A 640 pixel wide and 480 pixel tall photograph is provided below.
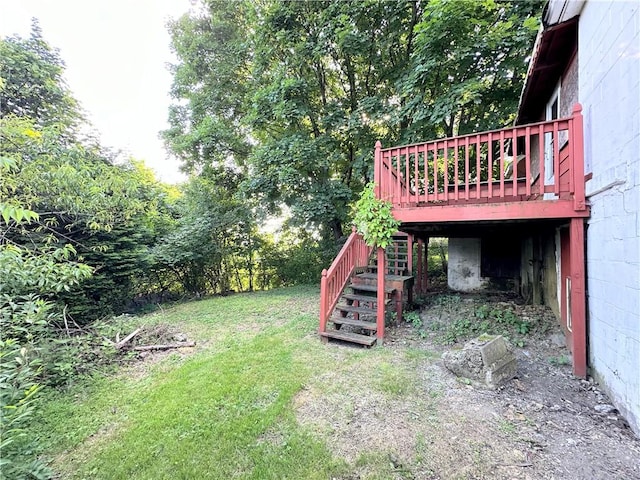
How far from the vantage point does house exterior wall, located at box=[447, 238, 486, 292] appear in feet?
27.3

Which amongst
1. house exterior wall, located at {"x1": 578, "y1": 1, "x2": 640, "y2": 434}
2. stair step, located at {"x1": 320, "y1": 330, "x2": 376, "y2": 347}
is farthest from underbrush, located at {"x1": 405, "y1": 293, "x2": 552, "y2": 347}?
house exterior wall, located at {"x1": 578, "y1": 1, "x2": 640, "y2": 434}

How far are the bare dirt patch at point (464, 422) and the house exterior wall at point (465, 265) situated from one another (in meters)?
4.31

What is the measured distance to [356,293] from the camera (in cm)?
564

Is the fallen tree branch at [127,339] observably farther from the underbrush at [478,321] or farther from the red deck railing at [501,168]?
the underbrush at [478,321]

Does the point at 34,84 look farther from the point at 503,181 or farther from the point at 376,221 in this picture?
the point at 503,181

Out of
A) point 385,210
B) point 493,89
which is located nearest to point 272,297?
point 385,210

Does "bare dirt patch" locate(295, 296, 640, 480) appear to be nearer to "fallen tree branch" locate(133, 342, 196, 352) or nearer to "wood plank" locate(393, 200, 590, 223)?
"wood plank" locate(393, 200, 590, 223)

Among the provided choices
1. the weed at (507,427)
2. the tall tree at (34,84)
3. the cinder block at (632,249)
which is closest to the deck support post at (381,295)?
the weed at (507,427)

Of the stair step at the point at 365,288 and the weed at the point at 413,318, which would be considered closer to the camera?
the stair step at the point at 365,288

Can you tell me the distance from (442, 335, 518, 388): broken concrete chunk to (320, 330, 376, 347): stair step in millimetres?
1239

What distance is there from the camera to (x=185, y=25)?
10.4 metres

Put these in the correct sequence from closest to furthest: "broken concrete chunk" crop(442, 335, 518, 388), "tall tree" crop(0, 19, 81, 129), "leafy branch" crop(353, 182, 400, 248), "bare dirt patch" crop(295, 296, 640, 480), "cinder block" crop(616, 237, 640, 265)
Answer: "bare dirt patch" crop(295, 296, 640, 480)
"cinder block" crop(616, 237, 640, 265)
"broken concrete chunk" crop(442, 335, 518, 388)
"leafy branch" crop(353, 182, 400, 248)
"tall tree" crop(0, 19, 81, 129)

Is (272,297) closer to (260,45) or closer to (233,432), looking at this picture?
(233,432)

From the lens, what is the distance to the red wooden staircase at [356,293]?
476 centimetres
